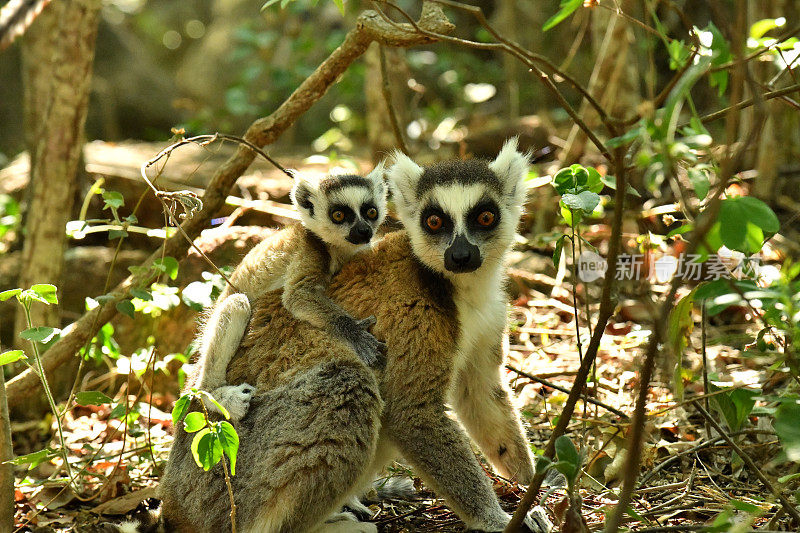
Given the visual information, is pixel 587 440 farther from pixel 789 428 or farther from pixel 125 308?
pixel 125 308

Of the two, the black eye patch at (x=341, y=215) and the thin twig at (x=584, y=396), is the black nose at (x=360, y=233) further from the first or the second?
the thin twig at (x=584, y=396)

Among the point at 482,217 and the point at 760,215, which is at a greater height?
the point at 760,215

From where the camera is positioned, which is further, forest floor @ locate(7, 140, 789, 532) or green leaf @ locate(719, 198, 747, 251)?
forest floor @ locate(7, 140, 789, 532)

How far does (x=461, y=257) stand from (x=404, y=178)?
864mm

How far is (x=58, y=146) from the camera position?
580 cm

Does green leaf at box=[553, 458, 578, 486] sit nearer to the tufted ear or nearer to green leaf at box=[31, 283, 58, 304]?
green leaf at box=[31, 283, 58, 304]

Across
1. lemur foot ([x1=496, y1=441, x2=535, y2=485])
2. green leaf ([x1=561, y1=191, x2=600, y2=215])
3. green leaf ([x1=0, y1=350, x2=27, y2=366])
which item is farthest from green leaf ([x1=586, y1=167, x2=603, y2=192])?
green leaf ([x1=0, y1=350, x2=27, y2=366])

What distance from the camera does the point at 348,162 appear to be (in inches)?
329

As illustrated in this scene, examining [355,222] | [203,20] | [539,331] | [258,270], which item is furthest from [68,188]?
[203,20]

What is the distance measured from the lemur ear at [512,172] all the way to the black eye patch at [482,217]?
28 centimetres

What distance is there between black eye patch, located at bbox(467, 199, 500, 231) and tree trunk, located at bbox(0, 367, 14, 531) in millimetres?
2712

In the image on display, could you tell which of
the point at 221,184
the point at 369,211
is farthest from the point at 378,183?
the point at 221,184

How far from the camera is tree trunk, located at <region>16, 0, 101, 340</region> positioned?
5734mm

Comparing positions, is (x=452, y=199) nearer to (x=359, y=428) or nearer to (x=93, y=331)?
(x=359, y=428)
